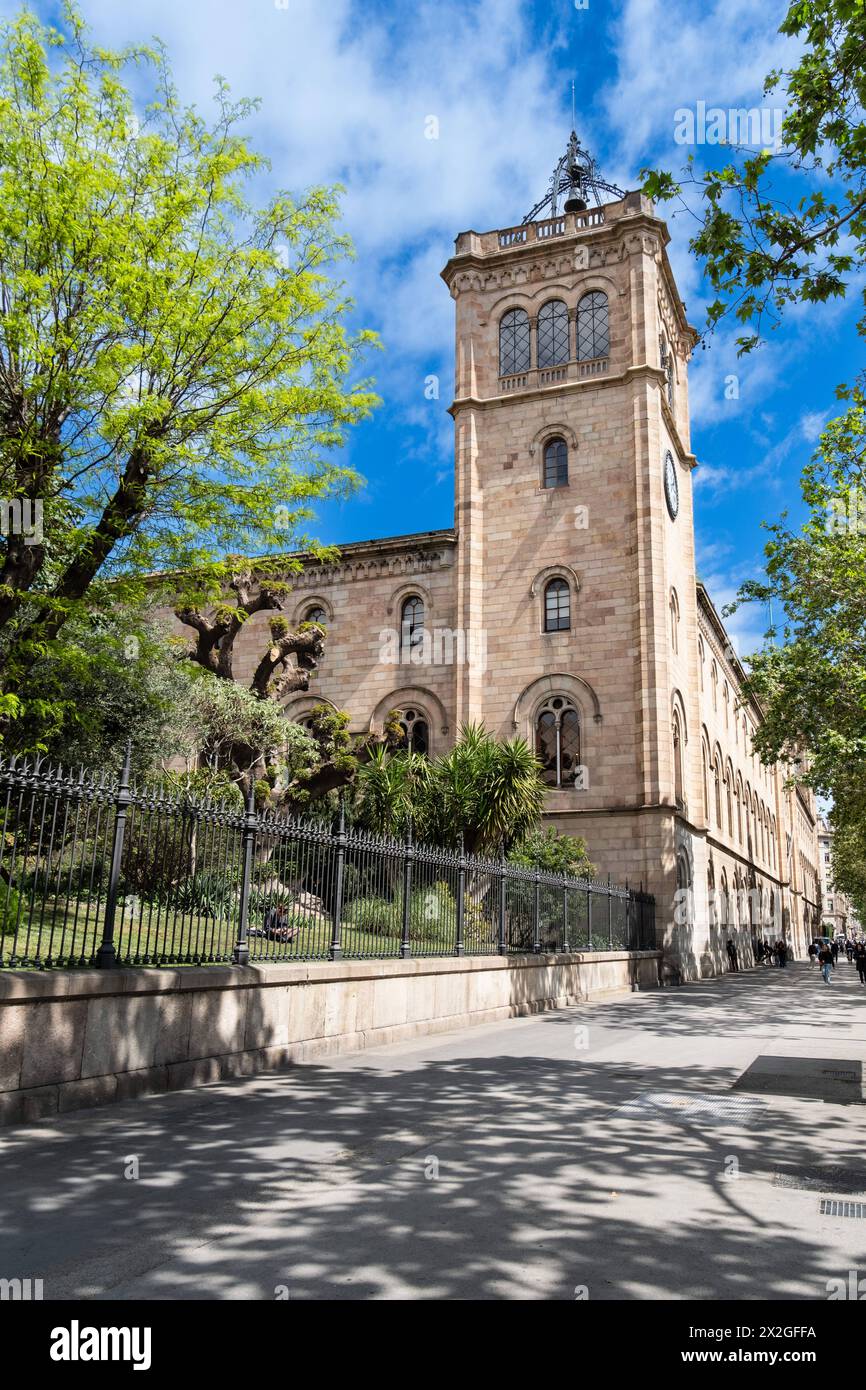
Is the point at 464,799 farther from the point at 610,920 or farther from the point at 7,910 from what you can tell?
the point at 7,910

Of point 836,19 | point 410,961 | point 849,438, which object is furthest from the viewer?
point 849,438

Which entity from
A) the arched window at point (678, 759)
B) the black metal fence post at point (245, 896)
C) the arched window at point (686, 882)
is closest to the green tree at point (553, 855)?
the arched window at point (686, 882)

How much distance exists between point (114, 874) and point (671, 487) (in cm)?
2638

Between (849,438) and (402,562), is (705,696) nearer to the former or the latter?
(402,562)

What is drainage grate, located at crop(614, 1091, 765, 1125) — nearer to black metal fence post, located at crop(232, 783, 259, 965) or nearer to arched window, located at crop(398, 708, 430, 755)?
black metal fence post, located at crop(232, 783, 259, 965)

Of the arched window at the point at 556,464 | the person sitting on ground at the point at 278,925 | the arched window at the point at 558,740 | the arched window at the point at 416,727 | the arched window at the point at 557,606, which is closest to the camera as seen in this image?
the person sitting on ground at the point at 278,925

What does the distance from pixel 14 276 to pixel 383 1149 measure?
10.1 m

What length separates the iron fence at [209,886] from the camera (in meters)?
7.62

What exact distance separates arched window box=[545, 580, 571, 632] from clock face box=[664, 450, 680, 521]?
438cm

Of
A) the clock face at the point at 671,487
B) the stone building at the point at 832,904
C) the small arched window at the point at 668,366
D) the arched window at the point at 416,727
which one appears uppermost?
the small arched window at the point at 668,366

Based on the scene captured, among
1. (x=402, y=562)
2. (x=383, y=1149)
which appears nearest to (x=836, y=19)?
(x=383, y=1149)

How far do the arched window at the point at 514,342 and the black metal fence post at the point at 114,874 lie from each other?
1002 inches

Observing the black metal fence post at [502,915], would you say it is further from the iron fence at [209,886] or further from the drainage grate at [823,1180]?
the drainage grate at [823,1180]

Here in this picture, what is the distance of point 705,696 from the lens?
115 feet
